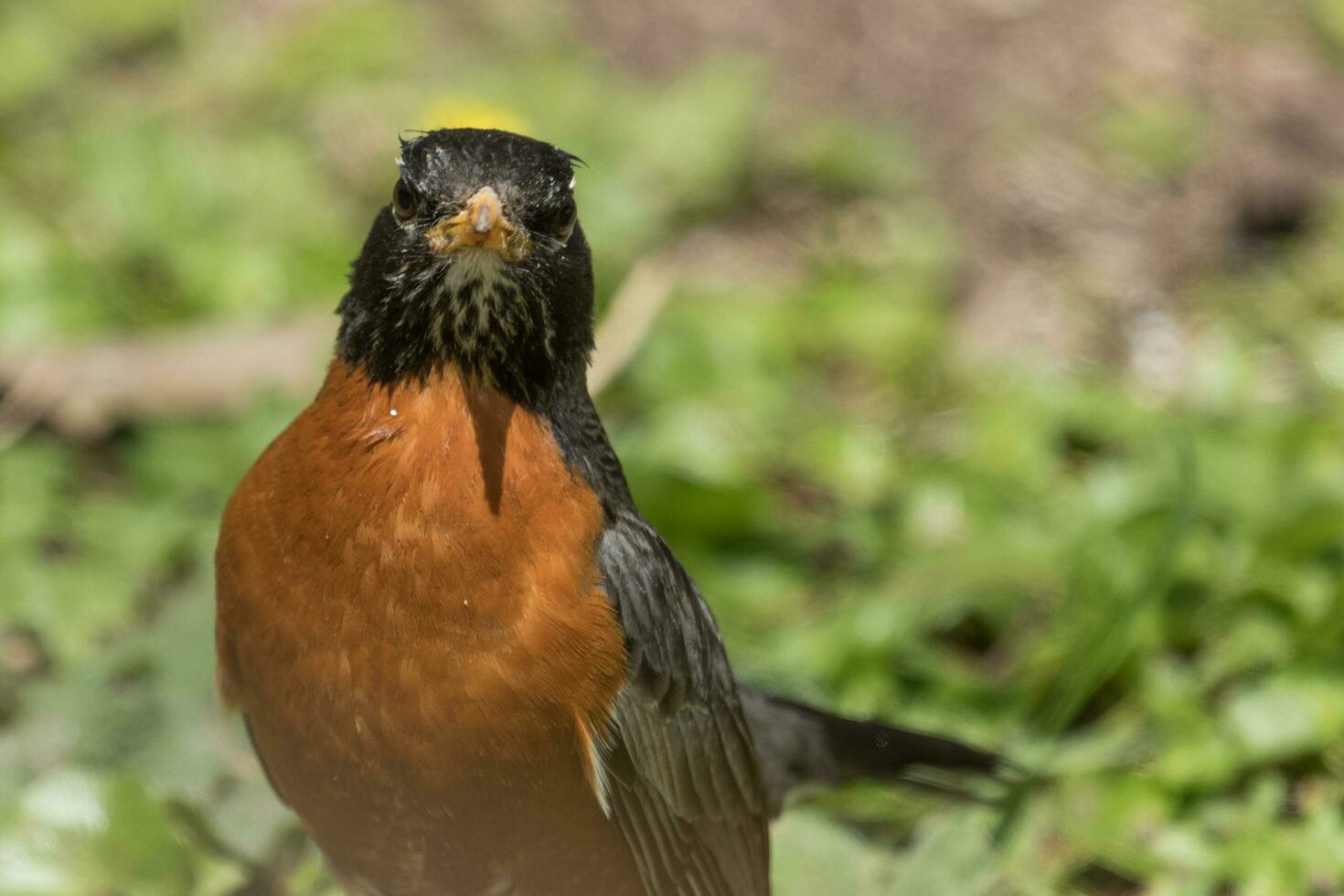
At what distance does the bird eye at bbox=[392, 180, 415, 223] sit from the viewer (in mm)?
3250

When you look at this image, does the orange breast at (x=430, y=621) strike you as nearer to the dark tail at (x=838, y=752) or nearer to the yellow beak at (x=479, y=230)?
the yellow beak at (x=479, y=230)

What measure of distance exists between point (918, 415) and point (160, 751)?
9.99ft

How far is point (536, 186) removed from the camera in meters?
3.23

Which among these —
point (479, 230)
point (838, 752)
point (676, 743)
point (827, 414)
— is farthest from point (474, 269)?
point (827, 414)

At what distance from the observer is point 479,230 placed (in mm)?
3113

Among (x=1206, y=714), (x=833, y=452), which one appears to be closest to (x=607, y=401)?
(x=833, y=452)

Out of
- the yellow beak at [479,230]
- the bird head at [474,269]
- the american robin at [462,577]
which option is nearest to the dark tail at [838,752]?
the american robin at [462,577]

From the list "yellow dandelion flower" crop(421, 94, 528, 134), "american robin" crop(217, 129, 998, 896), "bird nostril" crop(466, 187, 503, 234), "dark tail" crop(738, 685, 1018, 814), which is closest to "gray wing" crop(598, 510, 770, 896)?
"american robin" crop(217, 129, 998, 896)

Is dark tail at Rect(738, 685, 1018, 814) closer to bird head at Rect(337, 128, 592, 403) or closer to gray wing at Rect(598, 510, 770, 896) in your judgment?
gray wing at Rect(598, 510, 770, 896)

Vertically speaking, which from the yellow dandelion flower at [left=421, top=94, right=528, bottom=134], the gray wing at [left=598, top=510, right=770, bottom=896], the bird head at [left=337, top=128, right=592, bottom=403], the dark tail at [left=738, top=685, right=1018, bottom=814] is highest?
the bird head at [left=337, top=128, right=592, bottom=403]

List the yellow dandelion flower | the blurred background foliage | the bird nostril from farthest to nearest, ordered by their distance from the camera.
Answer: the yellow dandelion flower
the blurred background foliage
the bird nostril

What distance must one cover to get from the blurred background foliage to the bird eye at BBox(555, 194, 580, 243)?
1.68 m

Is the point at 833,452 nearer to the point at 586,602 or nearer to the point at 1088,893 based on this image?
the point at 1088,893

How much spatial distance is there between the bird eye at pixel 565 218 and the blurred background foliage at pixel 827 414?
1.68 m
